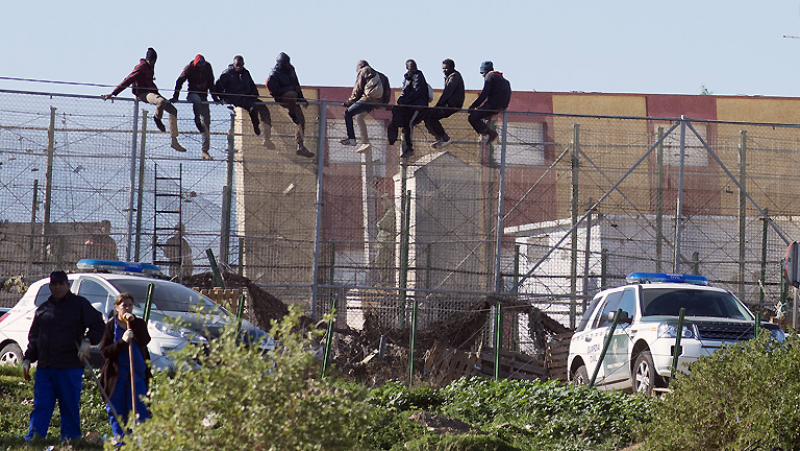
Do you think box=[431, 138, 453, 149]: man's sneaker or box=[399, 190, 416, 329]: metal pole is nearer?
box=[431, 138, 453, 149]: man's sneaker

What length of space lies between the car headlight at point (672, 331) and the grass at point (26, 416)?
6.31 m

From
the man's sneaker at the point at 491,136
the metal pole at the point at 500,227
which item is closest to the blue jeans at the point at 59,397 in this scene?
→ the metal pole at the point at 500,227

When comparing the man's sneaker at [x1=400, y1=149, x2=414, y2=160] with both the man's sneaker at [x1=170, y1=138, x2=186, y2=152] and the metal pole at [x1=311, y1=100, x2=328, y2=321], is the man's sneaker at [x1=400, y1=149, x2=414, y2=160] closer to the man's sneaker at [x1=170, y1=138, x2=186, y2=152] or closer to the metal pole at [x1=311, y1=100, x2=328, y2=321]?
the metal pole at [x1=311, y1=100, x2=328, y2=321]

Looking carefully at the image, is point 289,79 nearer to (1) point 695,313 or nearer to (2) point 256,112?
(2) point 256,112

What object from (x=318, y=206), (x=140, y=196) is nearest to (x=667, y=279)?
(x=318, y=206)

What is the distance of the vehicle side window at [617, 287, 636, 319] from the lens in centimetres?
1275

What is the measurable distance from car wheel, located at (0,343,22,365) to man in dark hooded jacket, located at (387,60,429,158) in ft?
24.3

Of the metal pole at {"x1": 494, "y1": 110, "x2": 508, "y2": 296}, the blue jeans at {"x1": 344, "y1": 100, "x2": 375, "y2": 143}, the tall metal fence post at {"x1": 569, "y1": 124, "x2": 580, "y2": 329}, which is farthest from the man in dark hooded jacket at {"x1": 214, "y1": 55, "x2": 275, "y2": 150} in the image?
the tall metal fence post at {"x1": 569, "y1": 124, "x2": 580, "y2": 329}

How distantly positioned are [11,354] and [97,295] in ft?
4.06

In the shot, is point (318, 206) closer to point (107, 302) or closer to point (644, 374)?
point (107, 302)

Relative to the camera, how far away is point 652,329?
39.2 ft

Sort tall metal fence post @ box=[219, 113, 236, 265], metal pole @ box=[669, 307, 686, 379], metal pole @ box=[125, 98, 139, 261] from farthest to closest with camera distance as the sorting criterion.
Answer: tall metal fence post @ box=[219, 113, 236, 265] → metal pole @ box=[125, 98, 139, 261] → metal pole @ box=[669, 307, 686, 379]

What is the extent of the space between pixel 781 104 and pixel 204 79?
27.0 metres

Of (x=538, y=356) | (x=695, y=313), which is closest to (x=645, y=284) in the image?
(x=695, y=313)
